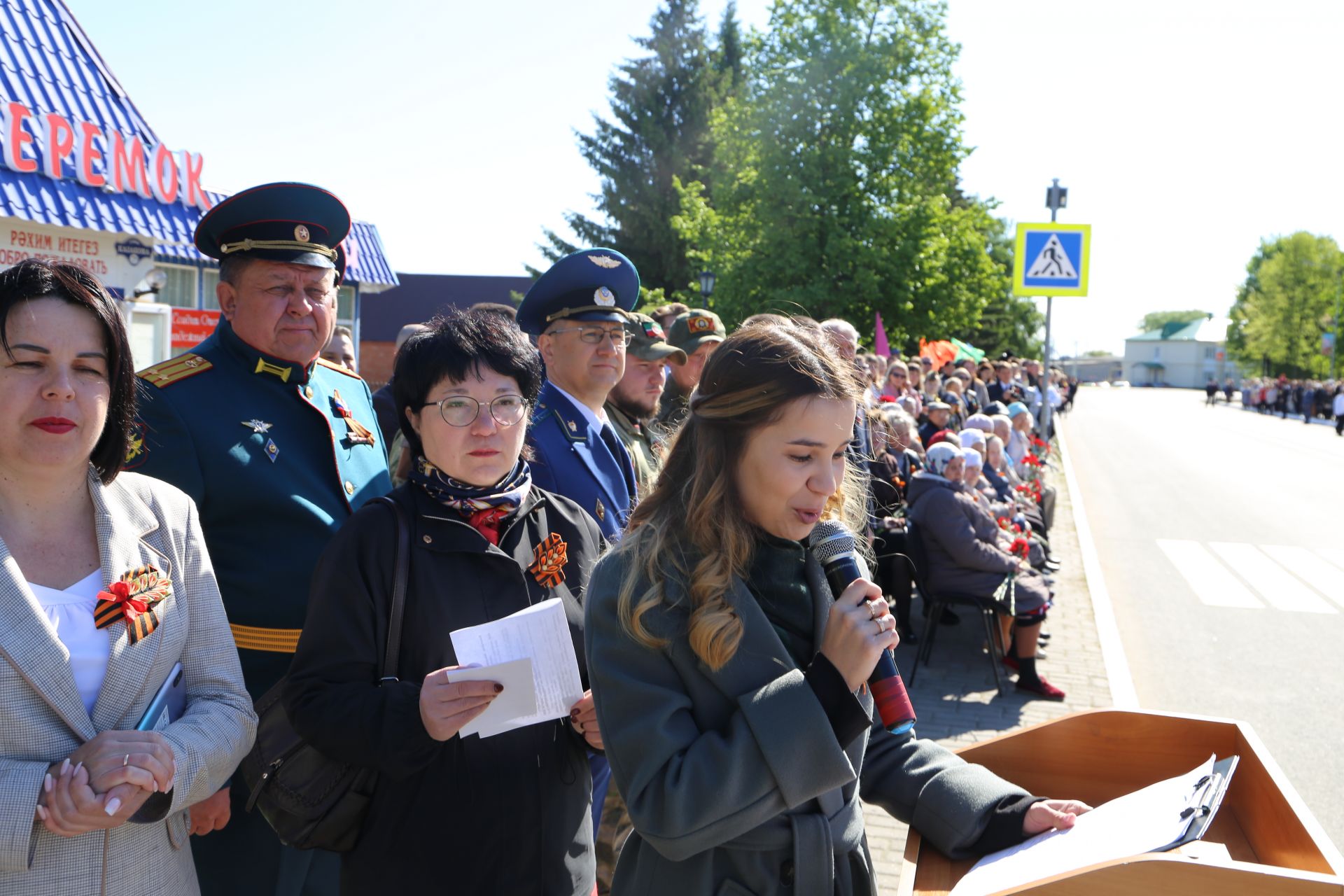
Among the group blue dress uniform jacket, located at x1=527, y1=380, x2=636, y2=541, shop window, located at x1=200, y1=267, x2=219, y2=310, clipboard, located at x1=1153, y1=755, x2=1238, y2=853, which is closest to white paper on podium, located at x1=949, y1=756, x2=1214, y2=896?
clipboard, located at x1=1153, y1=755, x2=1238, y2=853

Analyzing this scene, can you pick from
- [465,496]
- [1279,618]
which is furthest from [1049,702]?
[465,496]

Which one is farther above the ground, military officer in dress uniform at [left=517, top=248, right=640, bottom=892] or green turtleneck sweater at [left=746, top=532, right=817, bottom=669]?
military officer in dress uniform at [left=517, top=248, right=640, bottom=892]

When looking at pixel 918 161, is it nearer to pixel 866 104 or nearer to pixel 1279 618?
pixel 866 104

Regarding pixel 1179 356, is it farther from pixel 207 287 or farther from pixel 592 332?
pixel 592 332

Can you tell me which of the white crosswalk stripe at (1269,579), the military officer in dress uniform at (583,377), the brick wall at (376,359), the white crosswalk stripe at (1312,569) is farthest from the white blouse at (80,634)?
the brick wall at (376,359)

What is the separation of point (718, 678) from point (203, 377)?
6.08 feet

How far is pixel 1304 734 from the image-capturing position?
19.5 feet

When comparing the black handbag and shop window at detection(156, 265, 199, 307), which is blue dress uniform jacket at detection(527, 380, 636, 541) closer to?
the black handbag

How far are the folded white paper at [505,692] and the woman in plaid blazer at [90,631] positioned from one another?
526 millimetres

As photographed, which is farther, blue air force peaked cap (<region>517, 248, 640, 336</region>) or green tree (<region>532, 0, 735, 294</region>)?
green tree (<region>532, 0, 735, 294</region>)

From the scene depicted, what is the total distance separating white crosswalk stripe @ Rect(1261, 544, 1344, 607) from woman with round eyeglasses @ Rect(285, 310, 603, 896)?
958 cm

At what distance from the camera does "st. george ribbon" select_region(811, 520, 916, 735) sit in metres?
1.78

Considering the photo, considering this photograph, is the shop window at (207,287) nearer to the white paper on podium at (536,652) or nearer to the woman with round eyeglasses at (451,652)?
the woman with round eyeglasses at (451,652)

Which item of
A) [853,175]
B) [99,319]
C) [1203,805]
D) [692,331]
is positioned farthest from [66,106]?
[853,175]
